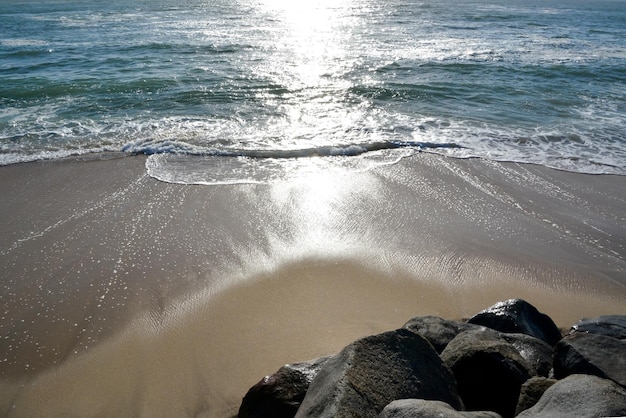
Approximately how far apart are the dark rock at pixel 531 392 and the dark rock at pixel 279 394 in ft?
4.34

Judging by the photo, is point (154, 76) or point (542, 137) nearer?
point (542, 137)

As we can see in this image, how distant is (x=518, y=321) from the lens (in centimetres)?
401

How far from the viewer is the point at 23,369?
405 centimetres

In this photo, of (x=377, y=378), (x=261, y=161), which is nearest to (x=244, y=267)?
(x=377, y=378)

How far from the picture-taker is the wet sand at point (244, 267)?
4039 mm

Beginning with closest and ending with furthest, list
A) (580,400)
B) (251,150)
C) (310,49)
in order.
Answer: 1. (580,400)
2. (251,150)
3. (310,49)

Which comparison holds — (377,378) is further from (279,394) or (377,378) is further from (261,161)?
(261,161)

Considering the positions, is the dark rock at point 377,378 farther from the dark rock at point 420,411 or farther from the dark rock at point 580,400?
the dark rock at point 580,400

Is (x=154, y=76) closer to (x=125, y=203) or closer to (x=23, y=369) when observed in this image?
(x=125, y=203)

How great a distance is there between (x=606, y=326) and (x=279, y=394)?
2766mm

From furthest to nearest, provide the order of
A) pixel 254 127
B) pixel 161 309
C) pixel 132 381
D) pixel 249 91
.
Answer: pixel 249 91 < pixel 254 127 < pixel 161 309 < pixel 132 381

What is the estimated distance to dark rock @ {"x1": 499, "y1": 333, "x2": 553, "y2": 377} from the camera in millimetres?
3543

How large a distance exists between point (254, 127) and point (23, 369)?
693 centimetres

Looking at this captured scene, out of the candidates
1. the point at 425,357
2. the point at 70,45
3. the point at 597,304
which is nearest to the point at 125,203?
the point at 425,357
